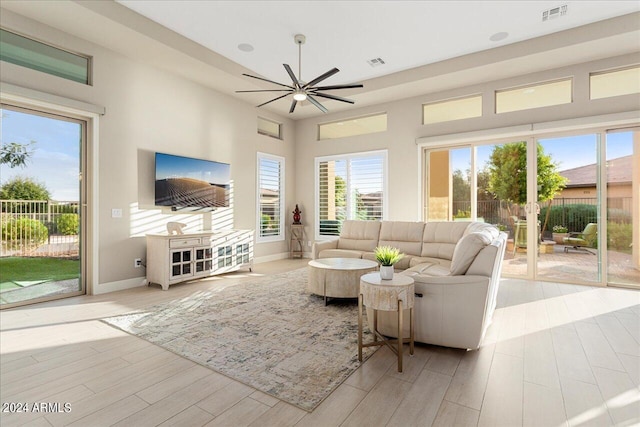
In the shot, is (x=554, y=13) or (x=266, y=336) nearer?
(x=266, y=336)

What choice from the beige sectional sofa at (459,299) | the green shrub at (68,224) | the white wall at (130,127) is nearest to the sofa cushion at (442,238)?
the beige sectional sofa at (459,299)

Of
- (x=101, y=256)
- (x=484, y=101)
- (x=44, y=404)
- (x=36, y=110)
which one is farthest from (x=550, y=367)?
(x=36, y=110)

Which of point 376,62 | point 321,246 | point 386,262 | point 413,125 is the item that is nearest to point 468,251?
point 386,262

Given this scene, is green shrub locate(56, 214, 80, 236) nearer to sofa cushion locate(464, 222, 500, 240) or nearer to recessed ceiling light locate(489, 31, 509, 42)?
sofa cushion locate(464, 222, 500, 240)

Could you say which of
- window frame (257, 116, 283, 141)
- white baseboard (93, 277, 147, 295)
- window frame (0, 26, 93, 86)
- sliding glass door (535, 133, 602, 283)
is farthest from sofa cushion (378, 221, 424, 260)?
window frame (0, 26, 93, 86)

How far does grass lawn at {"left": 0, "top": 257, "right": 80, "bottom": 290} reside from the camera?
368 centimetres

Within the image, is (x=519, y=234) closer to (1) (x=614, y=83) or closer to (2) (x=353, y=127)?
(1) (x=614, y=83)

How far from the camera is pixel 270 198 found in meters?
7.20

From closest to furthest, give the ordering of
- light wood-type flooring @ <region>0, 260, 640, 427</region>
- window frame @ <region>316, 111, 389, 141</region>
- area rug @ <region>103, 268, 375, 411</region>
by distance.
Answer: light wood-type flooring @ <region>0, 260, 640, 427</region> → area rug @ <region>103, 268, 375, 411</region> → window frame @ <region>316, 111, 389, 141</region>

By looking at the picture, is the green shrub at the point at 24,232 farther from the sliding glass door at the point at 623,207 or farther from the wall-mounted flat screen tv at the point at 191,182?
the sliding glass door at the point at 623,207

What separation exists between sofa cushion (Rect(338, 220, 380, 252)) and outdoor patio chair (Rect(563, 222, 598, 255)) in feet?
9.77

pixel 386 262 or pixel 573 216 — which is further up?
pixel 573 216

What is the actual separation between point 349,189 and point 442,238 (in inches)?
112

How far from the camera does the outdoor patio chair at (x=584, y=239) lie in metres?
4.86
